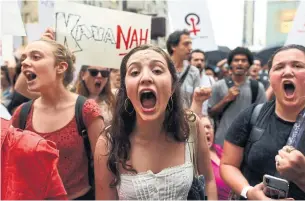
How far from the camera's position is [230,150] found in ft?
8.47

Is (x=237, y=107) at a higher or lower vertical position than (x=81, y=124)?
lower

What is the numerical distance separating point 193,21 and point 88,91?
215 cm

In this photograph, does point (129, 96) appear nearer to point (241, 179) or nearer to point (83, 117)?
point (83, 117)

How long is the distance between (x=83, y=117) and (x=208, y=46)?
3.39 metres

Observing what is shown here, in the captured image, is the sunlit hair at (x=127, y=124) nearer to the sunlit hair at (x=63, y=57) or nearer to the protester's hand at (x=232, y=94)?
the sunlit hair at (x=63, y=57)

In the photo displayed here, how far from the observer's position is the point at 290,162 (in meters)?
2.10

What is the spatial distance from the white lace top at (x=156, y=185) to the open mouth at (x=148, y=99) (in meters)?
0.32

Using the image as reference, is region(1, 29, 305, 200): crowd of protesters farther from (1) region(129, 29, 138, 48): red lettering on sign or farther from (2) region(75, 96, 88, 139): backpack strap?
(1) region(129, 29, 138, 48): red lettering on sign

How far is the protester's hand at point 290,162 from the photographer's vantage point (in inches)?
82.5

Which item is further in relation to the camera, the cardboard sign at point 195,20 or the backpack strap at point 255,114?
the cardboard sign at point 195,20

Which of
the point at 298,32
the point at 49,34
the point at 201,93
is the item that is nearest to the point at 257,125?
the point at 201,93

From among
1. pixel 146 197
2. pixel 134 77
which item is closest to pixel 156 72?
pixel 134 77

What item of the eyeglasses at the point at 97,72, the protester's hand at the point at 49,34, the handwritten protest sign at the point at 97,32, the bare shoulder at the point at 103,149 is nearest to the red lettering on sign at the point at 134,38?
the handwritten protest sign at the point at 97,32

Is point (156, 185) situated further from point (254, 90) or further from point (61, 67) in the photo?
point (254, 90)
